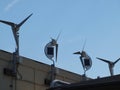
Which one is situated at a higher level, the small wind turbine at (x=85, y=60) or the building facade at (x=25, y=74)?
the small wind turbine at (x=85, y=60)

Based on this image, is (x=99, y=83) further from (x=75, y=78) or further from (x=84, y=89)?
(x=75, y=78)

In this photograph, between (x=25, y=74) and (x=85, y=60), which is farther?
(x=85, y=60)

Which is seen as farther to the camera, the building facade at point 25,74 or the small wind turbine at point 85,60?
the small wind turbine at point 85,60

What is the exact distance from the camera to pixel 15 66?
23.9m

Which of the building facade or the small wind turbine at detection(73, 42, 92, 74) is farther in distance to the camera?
the small wind turbine at detection(73, 42, 92, 74)

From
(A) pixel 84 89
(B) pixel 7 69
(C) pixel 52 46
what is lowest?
(A) pixel 84 89

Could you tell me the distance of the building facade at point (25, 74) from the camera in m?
23.4

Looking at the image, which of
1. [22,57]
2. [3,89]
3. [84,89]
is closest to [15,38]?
[22,57]

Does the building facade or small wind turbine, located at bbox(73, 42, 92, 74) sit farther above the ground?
small wind turbine, located at bbox(73, 42, 92, 74)

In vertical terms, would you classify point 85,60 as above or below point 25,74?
above

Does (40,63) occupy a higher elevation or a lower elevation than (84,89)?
higher

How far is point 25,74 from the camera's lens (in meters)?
24.9

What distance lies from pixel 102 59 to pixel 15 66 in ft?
35.6

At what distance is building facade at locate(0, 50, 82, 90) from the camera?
23359mm
